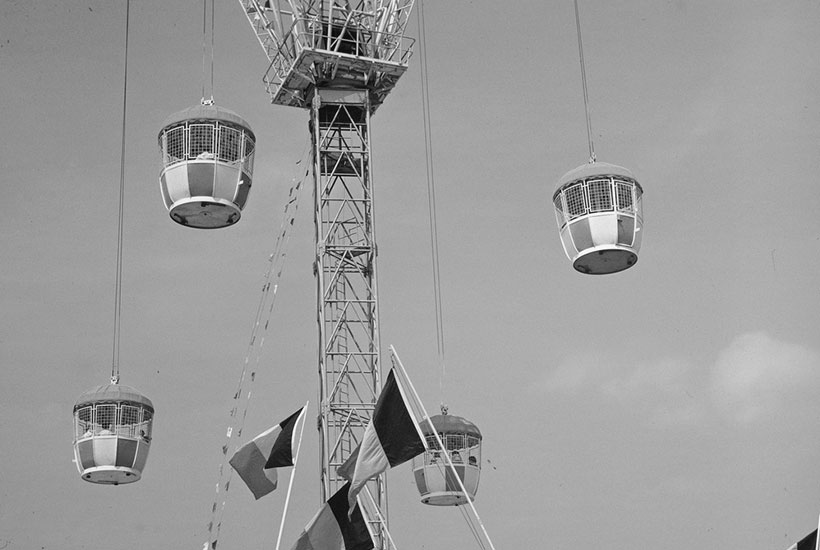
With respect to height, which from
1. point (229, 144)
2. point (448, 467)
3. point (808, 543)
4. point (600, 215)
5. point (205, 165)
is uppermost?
point (229, 144)

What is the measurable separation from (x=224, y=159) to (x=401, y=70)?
5.48m

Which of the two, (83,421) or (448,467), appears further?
(448,467)

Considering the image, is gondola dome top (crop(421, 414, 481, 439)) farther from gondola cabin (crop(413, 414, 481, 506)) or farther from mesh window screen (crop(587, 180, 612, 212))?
mesh window screen (crop(587, 180, 612, 212))

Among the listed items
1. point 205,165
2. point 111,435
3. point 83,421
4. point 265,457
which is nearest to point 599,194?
point 205,165

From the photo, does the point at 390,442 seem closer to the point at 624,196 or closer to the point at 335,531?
the point at 335,531

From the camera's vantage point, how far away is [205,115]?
23.0 meters

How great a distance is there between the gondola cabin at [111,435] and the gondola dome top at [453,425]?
27.7ft

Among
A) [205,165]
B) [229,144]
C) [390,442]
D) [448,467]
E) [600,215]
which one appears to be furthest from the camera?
[448,467]

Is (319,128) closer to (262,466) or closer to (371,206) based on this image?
(371,206)

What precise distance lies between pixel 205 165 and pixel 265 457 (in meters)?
5.81

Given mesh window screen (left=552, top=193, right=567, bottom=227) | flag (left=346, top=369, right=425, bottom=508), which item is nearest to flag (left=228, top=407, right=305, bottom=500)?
flag (left=346, top=369, right=425, bottom=508)

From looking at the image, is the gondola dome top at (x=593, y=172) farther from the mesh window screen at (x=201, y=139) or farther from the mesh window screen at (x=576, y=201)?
the mesh window screen at (x=201, y=139)

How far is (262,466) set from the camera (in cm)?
2491

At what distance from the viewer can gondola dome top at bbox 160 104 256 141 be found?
23.0m
